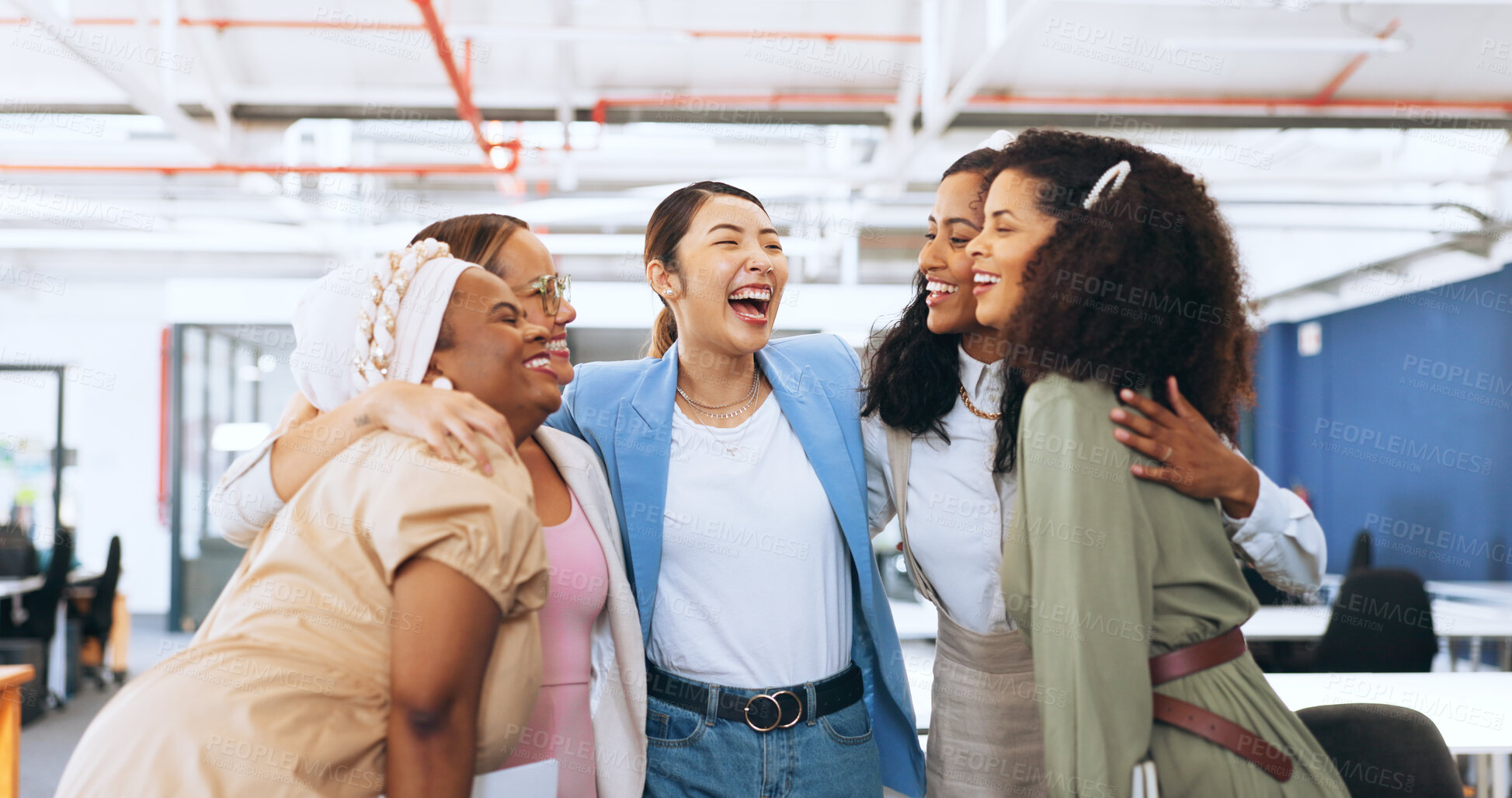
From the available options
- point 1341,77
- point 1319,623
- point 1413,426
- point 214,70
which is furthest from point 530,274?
point 1413,426

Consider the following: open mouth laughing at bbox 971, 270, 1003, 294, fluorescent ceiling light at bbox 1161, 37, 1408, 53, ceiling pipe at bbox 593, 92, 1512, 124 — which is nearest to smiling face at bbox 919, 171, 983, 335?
open mouth laughing at bbox 971, 270, 1003, 294

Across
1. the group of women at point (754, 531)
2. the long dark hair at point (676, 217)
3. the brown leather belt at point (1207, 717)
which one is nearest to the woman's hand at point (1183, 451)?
the group of women at point (754, 531)

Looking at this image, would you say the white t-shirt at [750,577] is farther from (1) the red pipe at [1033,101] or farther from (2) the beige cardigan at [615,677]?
(1) the red pipe at [1033,101]

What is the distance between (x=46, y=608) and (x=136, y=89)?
11.3 feet

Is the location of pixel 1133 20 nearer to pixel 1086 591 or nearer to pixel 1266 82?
pixel 1266 82

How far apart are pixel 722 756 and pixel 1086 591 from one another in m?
0.73

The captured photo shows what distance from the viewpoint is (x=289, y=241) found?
7.44m

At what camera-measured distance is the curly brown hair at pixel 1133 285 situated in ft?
4.29

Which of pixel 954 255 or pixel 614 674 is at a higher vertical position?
pixel 954 255

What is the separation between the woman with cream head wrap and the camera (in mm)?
977

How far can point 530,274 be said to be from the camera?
1639 millimetres

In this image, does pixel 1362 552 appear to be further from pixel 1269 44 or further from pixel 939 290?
pixel 939 290

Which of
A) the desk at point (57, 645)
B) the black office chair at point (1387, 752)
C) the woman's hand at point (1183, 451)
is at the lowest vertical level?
the desk at point (57, 645)

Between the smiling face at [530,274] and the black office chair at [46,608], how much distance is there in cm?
601
